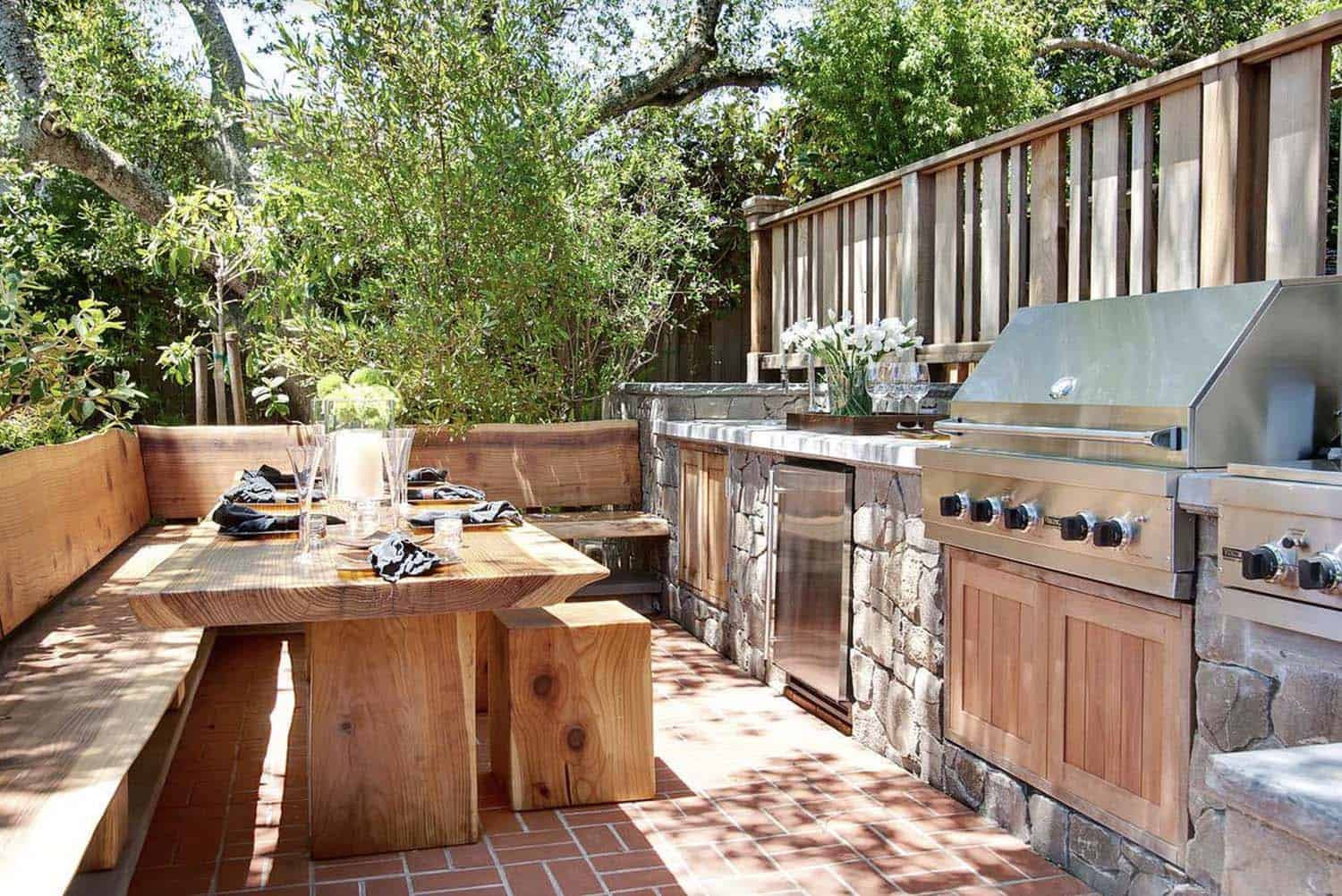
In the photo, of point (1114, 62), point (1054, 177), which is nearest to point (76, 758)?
point (1054, 177)

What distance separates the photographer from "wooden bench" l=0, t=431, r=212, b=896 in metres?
1.91

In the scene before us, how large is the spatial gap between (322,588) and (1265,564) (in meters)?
1.89

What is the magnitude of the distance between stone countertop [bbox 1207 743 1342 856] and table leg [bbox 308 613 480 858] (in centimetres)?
218

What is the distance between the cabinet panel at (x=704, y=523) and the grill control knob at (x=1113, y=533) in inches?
107

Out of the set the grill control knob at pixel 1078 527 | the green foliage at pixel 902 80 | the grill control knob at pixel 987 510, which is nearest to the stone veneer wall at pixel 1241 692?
the grill control knob at pixel 1078 527

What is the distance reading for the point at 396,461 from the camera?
3.00 m

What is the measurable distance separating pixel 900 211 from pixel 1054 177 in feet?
3.77

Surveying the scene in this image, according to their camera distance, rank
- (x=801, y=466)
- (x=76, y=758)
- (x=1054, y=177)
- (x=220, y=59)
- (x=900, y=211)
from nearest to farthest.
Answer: (x=76, y=758)
(x=1054, y=177)
(x=801, y=466)
(x=900, y=211)
(x=220, y=59)

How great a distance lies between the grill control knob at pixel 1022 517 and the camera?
2.86 m

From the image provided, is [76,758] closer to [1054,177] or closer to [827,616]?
[827,616]

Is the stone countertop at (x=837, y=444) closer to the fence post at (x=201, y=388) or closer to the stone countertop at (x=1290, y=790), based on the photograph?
the stone countertop at (x=1290, y=790)

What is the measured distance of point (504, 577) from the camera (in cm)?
258

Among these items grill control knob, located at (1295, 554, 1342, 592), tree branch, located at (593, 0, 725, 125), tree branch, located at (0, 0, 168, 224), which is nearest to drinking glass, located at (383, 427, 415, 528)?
grill control knob, located at (1295, 554, 1342, 592)

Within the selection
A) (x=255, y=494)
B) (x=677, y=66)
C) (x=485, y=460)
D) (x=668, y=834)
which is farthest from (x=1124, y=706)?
(x=677, y=66)
